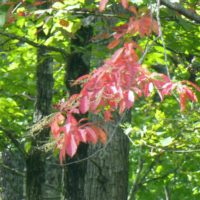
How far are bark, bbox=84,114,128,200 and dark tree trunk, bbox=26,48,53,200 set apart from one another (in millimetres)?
1438

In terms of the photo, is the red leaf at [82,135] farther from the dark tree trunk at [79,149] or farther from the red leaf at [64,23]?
the dark tree trunk at [79,149]

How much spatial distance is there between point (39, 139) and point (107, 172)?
1766 millimetres

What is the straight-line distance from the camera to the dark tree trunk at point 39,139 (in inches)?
244

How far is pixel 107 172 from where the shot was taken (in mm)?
7738

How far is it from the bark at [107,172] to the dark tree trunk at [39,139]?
1.44 meters

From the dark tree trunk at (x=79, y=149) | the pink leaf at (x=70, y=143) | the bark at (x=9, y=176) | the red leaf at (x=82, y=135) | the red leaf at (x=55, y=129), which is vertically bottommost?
the pink leaf at (x=70, y=143)

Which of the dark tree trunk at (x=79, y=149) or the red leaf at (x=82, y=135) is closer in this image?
the red leaf at (x=82, y=135)

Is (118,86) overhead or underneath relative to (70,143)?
overhead

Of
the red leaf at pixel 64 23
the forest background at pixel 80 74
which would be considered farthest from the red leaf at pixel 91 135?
the red leaf at pixel 64 23

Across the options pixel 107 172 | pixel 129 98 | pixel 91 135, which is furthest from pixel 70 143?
pixel 107 172

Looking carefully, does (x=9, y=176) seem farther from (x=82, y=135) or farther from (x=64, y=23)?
(x=82, y=135)

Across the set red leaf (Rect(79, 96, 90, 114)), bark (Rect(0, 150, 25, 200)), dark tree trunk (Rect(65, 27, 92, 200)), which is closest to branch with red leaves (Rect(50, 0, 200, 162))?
red leaf (Rect(79, 96, 90, 114))

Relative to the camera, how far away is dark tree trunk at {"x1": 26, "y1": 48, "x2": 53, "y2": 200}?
20.4 ft

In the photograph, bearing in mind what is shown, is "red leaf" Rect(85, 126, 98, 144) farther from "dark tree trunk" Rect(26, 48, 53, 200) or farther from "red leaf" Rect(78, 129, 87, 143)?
"dark tree trunk" Rect(26, 48, 53, 200)
